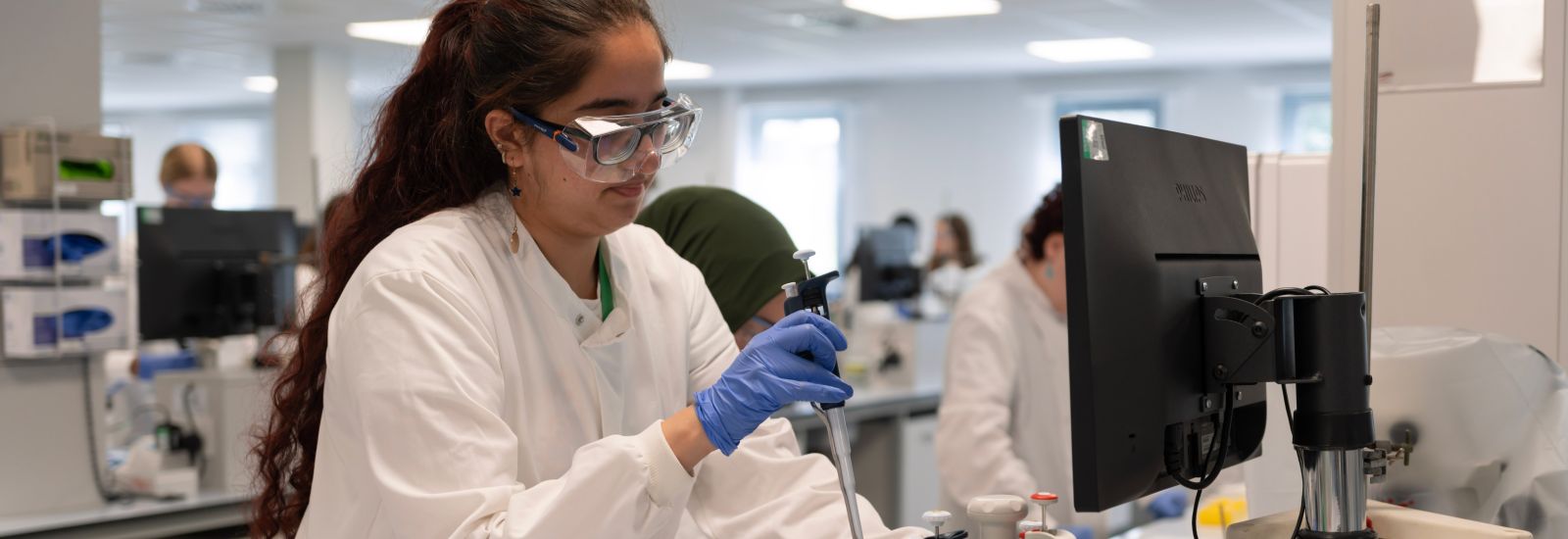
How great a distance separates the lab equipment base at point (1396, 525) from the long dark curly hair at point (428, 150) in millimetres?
786

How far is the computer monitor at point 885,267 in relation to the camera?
560 centimetres

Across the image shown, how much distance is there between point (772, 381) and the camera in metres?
1.20

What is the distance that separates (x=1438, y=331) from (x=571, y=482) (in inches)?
41.3

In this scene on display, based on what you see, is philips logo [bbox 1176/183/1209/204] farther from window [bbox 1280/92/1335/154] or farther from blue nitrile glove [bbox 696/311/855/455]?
window [bbox 1280/92/1335/154]

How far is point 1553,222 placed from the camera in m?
1.70

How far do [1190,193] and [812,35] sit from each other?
24.1 ft

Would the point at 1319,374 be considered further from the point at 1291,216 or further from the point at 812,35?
the point at 812,35

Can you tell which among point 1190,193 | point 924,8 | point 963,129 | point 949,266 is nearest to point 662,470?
point 1190,193

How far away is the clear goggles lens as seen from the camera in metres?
1.30

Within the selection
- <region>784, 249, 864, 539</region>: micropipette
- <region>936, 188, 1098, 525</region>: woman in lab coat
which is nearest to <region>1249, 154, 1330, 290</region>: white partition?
<region>936, 188, 1098, 525</region>: woman in lab coat

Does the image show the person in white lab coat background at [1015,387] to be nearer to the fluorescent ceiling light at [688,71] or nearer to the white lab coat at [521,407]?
the white lab coat at [521,407]

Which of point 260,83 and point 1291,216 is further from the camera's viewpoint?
point 260,83

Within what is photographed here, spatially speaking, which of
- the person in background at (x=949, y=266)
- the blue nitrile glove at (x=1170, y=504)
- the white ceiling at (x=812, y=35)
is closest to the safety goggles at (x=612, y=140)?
the blue nitrile glove at (x=1170, y=504)

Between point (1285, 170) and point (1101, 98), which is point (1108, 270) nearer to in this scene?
point (1285, 170)
